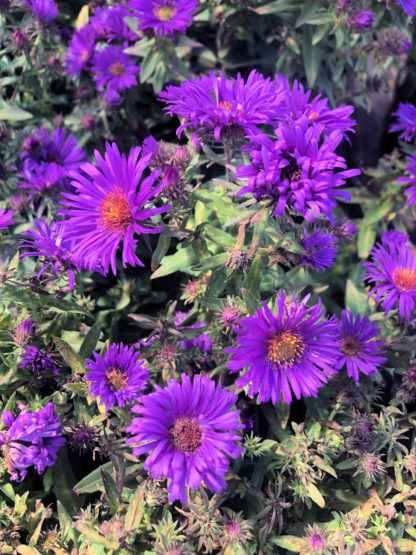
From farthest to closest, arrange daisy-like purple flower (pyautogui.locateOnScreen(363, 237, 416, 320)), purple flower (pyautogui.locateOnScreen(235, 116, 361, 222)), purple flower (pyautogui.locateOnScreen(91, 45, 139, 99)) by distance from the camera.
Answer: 1. purple flower (pyautogui.locateOnScreen(91, 45, 139, 99))
2. daisy-like purple flower (pyautogui.locateOnScreen(363, 237, 416, 320))
3. purple flower (pyautogui.locateOnScreen(235, 116, 361, 222))

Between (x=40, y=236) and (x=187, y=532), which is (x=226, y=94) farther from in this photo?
(x=187, y=532)

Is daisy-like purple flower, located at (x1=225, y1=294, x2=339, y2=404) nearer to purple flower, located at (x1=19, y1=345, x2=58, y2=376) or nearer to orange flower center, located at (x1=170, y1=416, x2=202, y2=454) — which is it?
orange flower center, located at (x1=170, y1=416, x2=202, y2=454)

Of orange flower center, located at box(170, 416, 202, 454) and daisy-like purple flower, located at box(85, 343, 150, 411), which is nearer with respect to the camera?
orange flower center, located at box(170, 416, 202, 454)

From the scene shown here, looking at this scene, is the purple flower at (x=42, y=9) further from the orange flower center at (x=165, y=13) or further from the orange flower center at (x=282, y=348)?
the orange flower center at (x=282, y=348)

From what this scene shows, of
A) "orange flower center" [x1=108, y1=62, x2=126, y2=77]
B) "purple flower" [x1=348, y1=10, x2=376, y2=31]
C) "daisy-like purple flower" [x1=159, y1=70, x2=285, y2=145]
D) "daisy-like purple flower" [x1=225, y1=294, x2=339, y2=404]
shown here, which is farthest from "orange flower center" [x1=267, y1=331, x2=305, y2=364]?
"orange flower center" [x1=108, y1=62, x2=126, y2=77]

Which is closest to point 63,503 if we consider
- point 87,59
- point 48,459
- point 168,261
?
point 48,459
